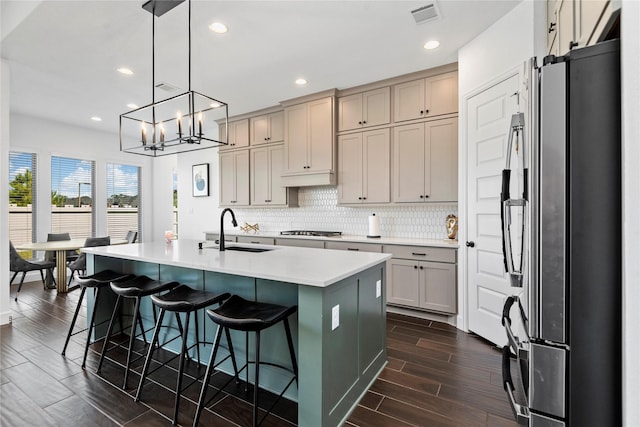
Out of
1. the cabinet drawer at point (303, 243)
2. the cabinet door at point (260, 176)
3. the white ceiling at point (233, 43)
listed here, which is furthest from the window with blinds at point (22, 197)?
the cabinet drawer at point (303, 243)

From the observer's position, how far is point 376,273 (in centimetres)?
231

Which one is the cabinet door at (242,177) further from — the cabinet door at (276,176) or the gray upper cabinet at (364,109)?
the gray upper cabinet at (364,109)

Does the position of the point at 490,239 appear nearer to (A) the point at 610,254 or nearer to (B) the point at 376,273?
(B) the point at 376,273

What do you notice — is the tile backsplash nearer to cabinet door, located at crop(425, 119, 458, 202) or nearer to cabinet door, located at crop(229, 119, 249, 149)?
cabinet door, located at crop(425, 119, 458, 202)

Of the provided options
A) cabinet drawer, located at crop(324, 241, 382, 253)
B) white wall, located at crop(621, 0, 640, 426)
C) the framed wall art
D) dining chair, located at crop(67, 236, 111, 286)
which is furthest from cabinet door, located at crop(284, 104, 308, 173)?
white wall, located at crop(621, 0, 640, 426)

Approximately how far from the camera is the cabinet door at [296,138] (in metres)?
4.55

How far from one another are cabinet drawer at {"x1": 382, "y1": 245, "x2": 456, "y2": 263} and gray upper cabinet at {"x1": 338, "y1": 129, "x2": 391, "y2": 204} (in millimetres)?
688

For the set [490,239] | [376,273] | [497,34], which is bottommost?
[376,273]

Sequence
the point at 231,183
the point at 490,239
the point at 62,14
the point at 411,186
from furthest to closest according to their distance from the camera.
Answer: the point at 231,183 → the point at 411,186 → the point at 490,239 → the point at 62,14

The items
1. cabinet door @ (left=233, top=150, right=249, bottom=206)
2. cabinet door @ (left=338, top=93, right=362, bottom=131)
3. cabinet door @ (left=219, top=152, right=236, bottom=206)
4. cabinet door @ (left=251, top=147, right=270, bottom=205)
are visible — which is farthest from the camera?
cabinet door @ (left=219, top=152, right=236, bottom=206)

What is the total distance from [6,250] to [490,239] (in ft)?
16.9

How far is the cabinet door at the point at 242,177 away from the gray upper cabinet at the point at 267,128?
312 millimetres

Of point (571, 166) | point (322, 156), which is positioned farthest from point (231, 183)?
point (571, 166)

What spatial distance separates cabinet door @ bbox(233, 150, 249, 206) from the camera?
5.38 metres
